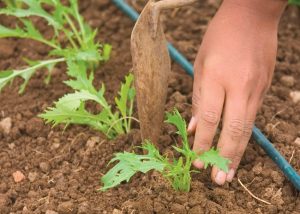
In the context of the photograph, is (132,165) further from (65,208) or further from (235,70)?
(235,70)

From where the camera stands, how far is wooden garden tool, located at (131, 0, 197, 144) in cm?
195

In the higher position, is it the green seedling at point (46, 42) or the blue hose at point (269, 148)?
the green seedling at point (46, 42)

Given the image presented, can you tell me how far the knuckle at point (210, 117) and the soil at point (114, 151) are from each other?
0.27m

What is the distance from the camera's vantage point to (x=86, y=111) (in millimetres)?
2398

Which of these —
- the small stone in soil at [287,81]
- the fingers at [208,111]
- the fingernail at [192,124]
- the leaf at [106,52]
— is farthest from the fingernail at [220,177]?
the leaf at [106,52]

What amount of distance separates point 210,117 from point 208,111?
2 cm

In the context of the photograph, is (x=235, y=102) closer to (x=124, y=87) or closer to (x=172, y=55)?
(x=124, y=87)

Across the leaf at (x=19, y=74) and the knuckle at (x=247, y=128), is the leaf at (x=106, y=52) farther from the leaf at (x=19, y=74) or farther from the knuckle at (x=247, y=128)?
the knuckle at (x=247, y=128)

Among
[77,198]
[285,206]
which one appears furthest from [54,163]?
[285,206]

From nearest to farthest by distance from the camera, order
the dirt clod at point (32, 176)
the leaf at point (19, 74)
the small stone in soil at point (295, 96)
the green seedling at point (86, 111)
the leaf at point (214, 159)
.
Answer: the leaf at point (214, 159) < the green seedling at point (86, 111) < the dirt clod at point (32, 176) < the leaf at point (19, 74) < the small stone in soil at point (295, 96)

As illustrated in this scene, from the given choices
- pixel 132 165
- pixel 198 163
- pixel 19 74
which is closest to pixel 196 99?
pixel 198 163

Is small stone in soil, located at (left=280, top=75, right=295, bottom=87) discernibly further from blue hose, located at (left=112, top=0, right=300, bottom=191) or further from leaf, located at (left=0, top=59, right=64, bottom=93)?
leaf, located at (left=0, top=59, right=64, bottom=93)

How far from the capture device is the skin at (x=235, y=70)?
2.03m

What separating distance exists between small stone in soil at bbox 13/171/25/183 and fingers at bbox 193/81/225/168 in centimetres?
77
